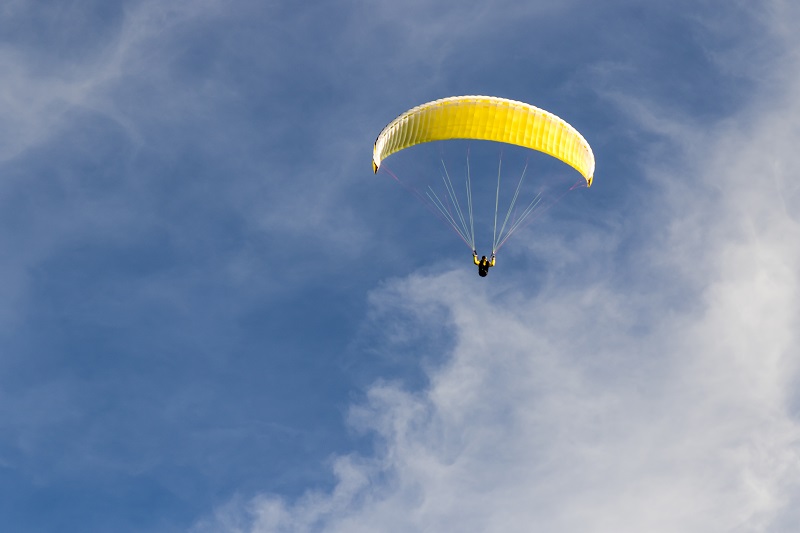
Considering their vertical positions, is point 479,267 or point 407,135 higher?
point 407,135

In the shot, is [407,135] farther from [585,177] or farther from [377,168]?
[585,177]

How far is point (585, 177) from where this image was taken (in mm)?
63219

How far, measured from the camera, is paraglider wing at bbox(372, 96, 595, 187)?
61.0m

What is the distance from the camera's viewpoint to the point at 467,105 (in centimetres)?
6109

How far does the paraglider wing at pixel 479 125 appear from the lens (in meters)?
61.0

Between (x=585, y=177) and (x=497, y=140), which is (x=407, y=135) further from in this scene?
(x=585, y=177)

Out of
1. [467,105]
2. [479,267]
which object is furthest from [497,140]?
[479,267]

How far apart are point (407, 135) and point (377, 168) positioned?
200 centimetres

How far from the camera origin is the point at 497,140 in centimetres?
6106

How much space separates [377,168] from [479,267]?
257 inches

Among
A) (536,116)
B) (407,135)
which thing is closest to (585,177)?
(536,116)

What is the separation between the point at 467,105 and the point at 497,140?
2056 millimetres

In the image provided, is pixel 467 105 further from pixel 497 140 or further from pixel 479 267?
pixel 479 267

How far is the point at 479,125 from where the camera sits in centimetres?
6131
